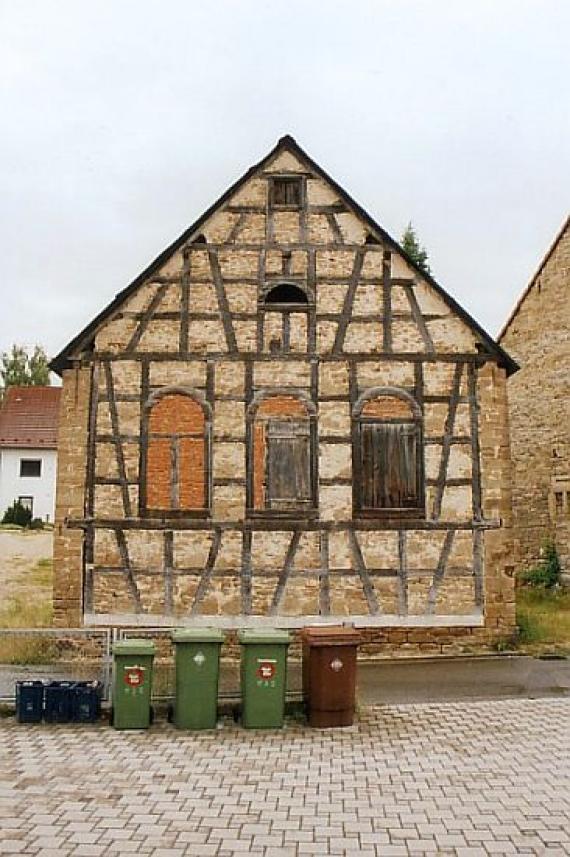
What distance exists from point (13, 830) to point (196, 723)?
3115 mm

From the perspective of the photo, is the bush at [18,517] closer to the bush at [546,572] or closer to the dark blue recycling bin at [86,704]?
the bush at [546,572]

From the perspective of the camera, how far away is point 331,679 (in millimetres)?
9125

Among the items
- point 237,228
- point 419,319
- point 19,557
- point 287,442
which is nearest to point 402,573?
point 287,442

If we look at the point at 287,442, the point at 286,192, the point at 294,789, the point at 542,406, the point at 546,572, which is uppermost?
the point at 286,192

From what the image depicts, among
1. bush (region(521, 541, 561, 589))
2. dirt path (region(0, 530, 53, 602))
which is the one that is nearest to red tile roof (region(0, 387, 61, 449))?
dirt path (region(0, 530, 53, 602))

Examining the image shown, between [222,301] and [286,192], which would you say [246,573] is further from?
[286,192]

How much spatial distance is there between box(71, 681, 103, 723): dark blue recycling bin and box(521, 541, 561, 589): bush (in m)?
13.7

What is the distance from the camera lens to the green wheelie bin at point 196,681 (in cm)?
903

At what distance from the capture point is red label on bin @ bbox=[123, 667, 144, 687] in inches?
353

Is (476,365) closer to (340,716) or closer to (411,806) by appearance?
(340,716)

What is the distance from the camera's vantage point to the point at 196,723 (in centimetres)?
901

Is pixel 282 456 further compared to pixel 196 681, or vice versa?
pixel 282 456

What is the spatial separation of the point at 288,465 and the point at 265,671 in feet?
16.7

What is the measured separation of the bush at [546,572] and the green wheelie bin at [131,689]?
13.5 m
